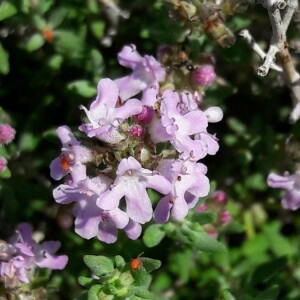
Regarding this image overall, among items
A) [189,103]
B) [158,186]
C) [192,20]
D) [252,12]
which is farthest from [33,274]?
[252,12]

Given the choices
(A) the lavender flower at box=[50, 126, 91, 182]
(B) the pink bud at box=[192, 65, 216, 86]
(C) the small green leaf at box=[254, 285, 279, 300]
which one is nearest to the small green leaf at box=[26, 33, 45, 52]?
(B) the pink bud at box=[192, 65, 216, 86]

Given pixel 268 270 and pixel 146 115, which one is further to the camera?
pixel 268 270

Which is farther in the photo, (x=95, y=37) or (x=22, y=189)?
(x=95, y=37)

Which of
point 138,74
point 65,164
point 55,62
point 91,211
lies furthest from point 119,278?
point 55,62

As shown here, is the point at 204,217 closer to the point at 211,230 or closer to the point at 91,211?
the point at 211,230

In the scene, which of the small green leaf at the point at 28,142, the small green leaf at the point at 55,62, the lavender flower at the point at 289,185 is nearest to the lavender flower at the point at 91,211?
the lavender flower at the point at 289,185

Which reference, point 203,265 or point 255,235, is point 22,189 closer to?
point 203,265
